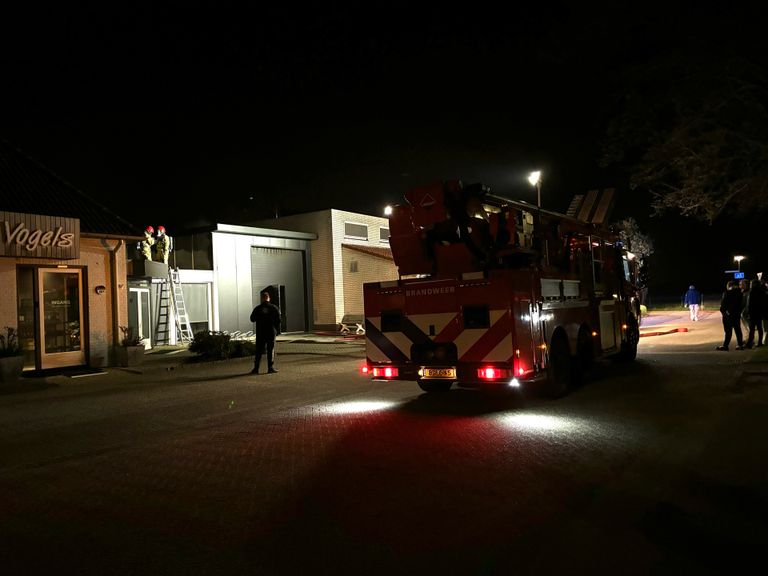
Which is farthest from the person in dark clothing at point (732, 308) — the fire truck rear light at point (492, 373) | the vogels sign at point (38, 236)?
the vogels sign at point (38, 236)

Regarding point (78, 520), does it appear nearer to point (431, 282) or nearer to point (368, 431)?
point (368, 431)

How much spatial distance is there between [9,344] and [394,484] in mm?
11592

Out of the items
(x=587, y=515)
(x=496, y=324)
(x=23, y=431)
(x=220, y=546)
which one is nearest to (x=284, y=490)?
(x=220, y=546)

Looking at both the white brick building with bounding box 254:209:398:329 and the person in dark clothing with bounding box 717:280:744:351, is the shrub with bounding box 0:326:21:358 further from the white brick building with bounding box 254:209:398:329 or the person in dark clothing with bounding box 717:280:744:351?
the person in dark clothing with bounding box 717:280:744:351

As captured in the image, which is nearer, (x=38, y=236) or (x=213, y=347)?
(x=38, y=236)

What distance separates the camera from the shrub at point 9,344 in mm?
14021

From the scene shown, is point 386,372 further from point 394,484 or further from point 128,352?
point 128,352

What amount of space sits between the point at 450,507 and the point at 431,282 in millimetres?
4965

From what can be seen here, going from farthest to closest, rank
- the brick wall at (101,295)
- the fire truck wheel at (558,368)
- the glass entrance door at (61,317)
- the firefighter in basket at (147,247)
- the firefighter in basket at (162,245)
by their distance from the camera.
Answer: the firefighter in basket at (162,245) < the firefighter in basket at (147,247) < the brick wall at (101,295) < the glass entrance door at (61,317) < the fire truck wheel at (558,368)

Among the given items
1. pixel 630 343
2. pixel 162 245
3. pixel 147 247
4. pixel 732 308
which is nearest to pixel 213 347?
pixel 147 247

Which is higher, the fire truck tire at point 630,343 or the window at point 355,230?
the window at point 355,230

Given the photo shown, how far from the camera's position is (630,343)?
1472 cm

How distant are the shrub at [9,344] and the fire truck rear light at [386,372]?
337 inches

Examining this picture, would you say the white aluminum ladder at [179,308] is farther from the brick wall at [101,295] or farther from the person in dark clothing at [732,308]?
the person in dark clothing at [732,308]
